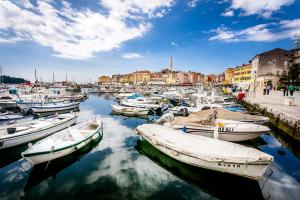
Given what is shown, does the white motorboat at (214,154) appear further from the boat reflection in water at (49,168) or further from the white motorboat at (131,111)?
the white motorboat at (131,111)

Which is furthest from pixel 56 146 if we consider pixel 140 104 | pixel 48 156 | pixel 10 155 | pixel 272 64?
pixel 272 64

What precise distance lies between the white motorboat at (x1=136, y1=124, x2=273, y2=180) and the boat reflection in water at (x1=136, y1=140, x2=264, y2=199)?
59 cm

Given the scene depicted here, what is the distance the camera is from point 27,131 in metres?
A: 14.6

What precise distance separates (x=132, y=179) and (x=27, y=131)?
9.60 meters

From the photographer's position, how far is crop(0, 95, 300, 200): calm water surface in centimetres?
880

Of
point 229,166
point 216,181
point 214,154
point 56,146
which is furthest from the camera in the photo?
point 56,146

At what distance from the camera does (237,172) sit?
9.21m

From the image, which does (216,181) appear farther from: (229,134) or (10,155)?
(10,155)

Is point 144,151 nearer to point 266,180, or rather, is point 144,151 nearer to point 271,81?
point 266,180

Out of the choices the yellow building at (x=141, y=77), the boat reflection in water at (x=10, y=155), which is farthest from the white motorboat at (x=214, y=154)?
the yellow building at (x=141, y=77)

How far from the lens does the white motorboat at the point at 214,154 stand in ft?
28.9

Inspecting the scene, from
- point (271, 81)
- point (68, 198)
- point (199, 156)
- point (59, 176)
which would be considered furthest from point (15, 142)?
point (271, 81)

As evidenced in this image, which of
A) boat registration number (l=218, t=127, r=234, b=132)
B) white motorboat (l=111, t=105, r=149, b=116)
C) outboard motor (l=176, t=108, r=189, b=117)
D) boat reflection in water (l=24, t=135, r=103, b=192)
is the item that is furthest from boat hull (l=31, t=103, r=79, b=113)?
boat registration number (l=218, t=127, r=234, b=132)

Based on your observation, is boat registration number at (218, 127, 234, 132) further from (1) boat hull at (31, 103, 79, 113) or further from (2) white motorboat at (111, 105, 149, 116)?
(1) boat hull at (31, 103, 79, 113)
